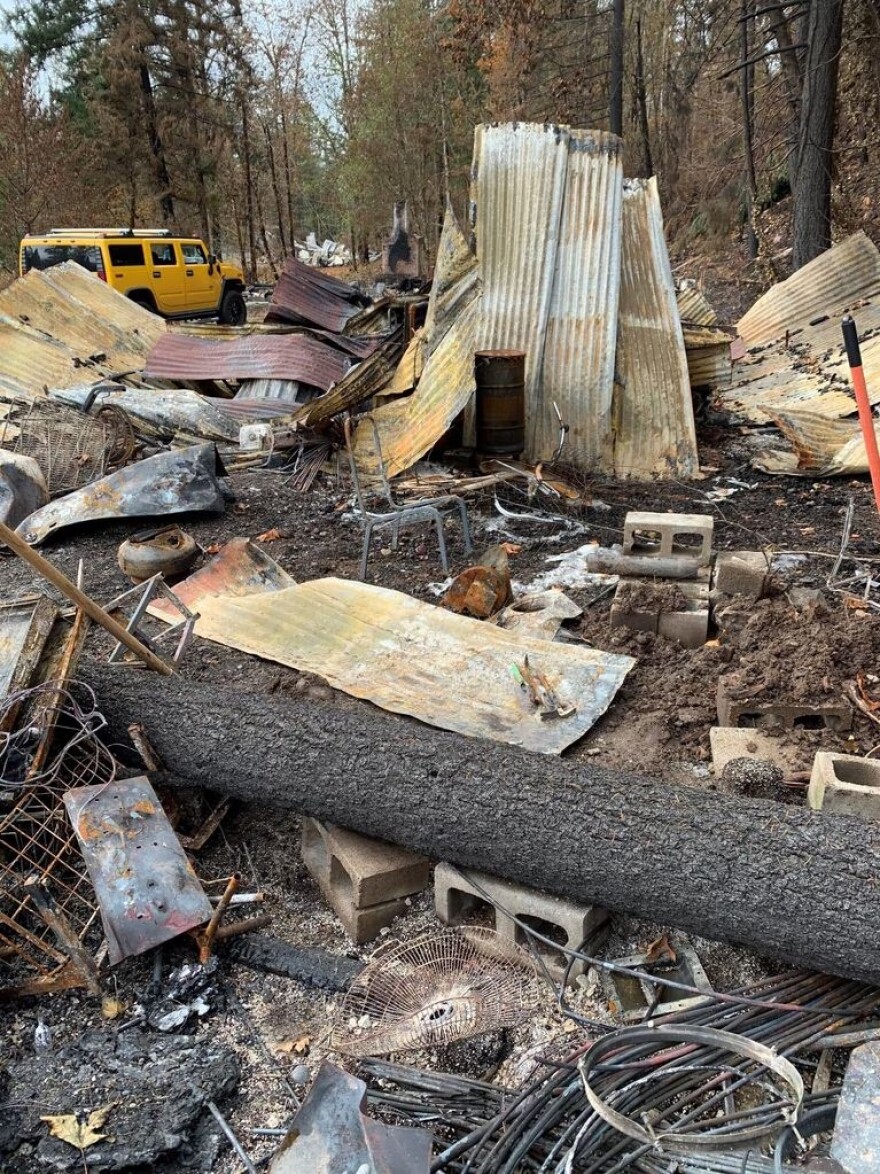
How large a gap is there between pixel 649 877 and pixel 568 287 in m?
6.24

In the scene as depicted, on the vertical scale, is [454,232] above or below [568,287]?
above

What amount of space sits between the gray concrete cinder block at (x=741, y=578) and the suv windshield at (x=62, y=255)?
1310cm

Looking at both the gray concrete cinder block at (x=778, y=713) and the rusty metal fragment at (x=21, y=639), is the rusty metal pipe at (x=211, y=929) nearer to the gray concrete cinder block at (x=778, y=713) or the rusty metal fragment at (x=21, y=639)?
the rusty metal fragment at (x=21, y=639)

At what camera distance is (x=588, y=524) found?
6426 millimetres

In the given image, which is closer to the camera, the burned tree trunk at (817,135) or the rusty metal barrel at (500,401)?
the rusty metal barrel at (500,401)

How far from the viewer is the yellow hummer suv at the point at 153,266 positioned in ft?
47.1

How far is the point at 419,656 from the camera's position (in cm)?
438

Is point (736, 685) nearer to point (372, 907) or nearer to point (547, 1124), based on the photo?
point (372, 907)

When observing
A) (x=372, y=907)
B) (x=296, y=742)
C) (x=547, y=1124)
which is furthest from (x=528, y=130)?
(x=547, y=1124)

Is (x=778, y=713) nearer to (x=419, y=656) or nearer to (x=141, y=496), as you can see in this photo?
(x=419, y=656)

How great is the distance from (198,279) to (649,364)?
1136cm

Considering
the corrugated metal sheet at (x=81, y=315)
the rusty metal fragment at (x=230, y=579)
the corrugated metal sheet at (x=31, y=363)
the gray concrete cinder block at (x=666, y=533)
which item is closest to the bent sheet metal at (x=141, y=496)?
the rusty metal fragment at (x=230, y=579)

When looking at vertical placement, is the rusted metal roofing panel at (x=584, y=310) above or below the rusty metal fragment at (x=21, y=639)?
above

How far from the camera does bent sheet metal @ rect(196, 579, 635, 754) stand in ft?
12.7
